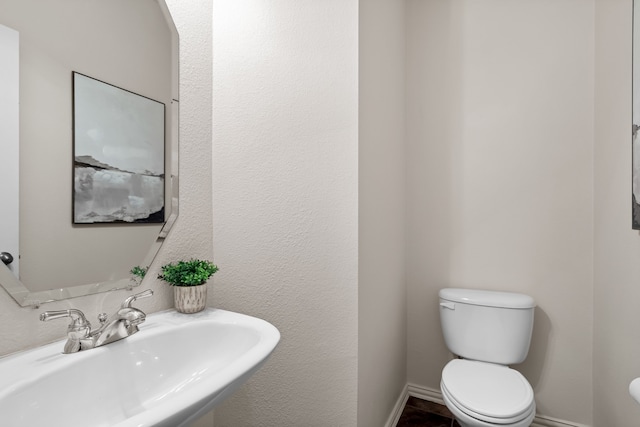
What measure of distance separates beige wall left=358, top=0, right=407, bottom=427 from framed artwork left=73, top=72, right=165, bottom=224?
2.42 ft

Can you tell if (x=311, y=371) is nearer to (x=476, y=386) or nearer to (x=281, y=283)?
(x=281, y=283)

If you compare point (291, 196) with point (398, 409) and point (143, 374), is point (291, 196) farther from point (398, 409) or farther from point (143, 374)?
point (398, 409)

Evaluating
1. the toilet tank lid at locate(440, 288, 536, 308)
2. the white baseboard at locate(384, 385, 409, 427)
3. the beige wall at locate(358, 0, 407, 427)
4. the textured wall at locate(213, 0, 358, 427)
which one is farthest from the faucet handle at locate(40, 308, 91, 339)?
the toilet tank lid at locate(440, 288, 536, 308)

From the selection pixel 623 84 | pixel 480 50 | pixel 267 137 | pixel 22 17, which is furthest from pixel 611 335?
pixel 22 17

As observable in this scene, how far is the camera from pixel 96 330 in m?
0.83

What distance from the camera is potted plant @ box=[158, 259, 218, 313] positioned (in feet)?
3.50

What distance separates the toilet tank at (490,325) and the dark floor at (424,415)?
400mm

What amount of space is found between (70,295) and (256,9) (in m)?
1.22

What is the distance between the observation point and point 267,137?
1301 millimetres

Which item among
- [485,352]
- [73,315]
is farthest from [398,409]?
[73,315]

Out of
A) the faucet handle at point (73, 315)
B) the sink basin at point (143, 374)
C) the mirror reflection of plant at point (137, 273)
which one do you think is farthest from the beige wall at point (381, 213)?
the faucet handle at point (73, 315)

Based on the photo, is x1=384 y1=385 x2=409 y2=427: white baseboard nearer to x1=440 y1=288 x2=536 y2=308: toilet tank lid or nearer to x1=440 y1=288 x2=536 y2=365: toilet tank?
x1=440 y1=288 x2=536 y2=365: toilet tank

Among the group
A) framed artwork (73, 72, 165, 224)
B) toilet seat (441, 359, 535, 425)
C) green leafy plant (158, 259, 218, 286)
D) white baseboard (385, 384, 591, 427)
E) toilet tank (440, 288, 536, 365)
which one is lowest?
white baseboard (385, 384, 591, 427)

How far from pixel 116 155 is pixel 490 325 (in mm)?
1757
